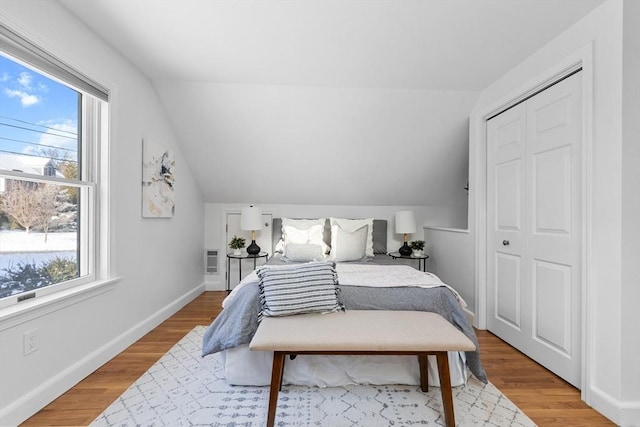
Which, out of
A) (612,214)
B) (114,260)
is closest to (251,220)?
(114,260)

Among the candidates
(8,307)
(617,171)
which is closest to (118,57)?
(8,307)

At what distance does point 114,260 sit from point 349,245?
2.21m

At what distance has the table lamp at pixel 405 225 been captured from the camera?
157 inches

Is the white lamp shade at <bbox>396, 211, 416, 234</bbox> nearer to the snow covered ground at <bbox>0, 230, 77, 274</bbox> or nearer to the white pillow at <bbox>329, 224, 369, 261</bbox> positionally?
the white pillow at <bbox>329, 224, 369, 261</bbox>

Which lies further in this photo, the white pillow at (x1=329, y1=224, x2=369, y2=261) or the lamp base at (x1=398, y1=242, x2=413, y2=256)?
the lamp base at (x1=398, y1=242, x2=413, y2=256)

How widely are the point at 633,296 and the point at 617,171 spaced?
665 millimetres

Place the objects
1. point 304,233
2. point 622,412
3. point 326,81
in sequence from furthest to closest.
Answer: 1. point 304,233
2. point 326,81
3. point 622,412

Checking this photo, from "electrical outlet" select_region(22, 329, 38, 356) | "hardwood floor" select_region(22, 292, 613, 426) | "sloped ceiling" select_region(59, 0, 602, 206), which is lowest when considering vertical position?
Result: "hardwood floor" select_region(22, 292, 613, 426)

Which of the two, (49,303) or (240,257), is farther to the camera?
(240,257)

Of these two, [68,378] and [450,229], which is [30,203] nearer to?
[68,378]

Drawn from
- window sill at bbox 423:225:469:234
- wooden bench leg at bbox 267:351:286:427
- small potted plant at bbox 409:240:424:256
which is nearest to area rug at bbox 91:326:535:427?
wooden bench leg at bbox 267:351:286:427

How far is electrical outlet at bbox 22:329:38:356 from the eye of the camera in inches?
63.2

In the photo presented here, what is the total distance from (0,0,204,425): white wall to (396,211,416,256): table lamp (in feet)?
8.63

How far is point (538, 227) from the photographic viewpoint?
2281 mm
